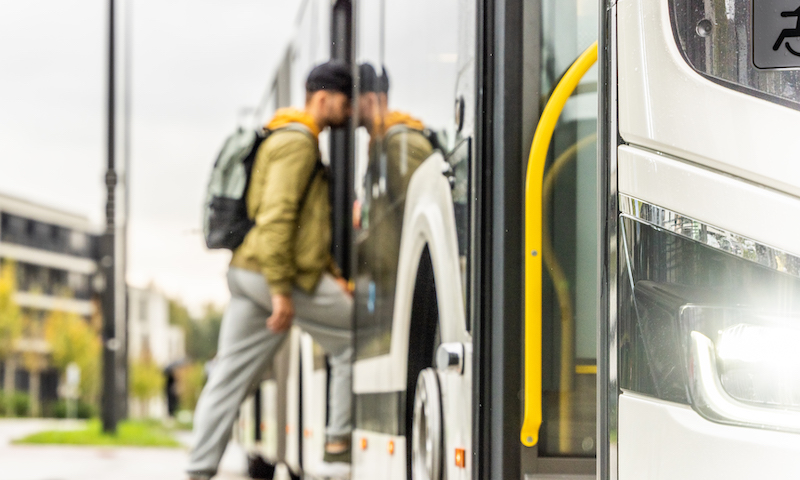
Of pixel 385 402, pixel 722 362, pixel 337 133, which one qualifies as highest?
pixel 337 133

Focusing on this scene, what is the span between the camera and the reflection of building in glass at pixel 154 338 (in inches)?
980

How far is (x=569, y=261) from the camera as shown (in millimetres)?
1909

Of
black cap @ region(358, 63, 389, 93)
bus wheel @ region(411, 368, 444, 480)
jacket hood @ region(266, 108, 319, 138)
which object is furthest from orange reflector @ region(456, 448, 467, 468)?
jacket hood @ region(266, 108, 319, 138)

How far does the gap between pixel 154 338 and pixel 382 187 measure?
31.4 meters

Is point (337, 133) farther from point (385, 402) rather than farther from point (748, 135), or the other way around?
point (748, 135)

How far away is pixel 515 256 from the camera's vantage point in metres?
1.88

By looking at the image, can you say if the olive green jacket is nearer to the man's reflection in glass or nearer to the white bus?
the man's reflection in glass

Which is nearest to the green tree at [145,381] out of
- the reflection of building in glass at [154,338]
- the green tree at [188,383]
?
the reflection of building in glass at [154,338]

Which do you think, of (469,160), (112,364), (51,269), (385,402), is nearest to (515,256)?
(469,160)

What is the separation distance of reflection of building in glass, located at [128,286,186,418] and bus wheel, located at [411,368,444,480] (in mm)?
18306

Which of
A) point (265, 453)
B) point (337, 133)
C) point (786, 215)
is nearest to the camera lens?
point (786, 215)

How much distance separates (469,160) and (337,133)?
1.89 metres

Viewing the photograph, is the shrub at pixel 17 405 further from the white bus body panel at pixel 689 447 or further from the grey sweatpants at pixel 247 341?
the white bus body panel at pixel 689 447

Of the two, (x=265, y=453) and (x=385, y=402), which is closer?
(x=385, y=402)
